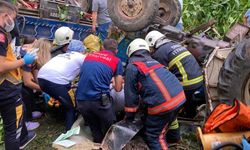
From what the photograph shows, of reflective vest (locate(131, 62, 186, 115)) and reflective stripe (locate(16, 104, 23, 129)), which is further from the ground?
reflective vest (locate(131, 62, 186, 115))

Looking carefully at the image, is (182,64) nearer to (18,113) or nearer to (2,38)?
(18,113)

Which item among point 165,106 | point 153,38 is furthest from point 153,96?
point 153,38

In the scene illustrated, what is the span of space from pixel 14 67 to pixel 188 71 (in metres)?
2.26

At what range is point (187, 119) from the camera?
5266 millimetres

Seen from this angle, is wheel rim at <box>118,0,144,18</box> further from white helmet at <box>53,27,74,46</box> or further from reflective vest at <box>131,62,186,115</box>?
reflective vest at <box>131,62,186,115</box>

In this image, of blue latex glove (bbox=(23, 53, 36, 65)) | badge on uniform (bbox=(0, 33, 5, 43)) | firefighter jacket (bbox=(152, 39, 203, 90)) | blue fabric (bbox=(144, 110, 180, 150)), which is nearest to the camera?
badge on uniform (bbox=(0, 33, 5, 43))

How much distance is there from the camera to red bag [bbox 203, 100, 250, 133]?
348 centimetres

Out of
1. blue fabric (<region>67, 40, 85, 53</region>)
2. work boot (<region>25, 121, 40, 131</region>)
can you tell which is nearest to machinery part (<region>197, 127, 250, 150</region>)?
blue fabric (<region>67, 40, 85, 53</region>)

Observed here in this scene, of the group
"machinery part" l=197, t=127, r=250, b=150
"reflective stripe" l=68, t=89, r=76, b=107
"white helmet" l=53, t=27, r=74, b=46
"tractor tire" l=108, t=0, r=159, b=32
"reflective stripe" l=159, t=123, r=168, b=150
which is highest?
"tractor tire" l=108, t=0, r=159, b=32

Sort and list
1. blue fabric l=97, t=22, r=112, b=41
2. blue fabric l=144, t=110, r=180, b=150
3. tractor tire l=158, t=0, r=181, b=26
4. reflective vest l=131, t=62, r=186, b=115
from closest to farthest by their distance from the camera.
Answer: reflective vest l=131, t=62, r=186, b=115 < blue fabric l=144, t=110, r=180, b=150 < tractor tire l=158, t=0, r=181, b=26 < blue fabric l=97, t=22, r=112, b=41

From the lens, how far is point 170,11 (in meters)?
6.50

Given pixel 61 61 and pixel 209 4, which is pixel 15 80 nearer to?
pixel 61 61

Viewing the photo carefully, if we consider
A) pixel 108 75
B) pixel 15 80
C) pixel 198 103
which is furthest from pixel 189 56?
pixel 15 80

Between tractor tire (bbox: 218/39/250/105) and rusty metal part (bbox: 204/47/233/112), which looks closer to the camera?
tractor tire (bbox: 218/39/250/105)
